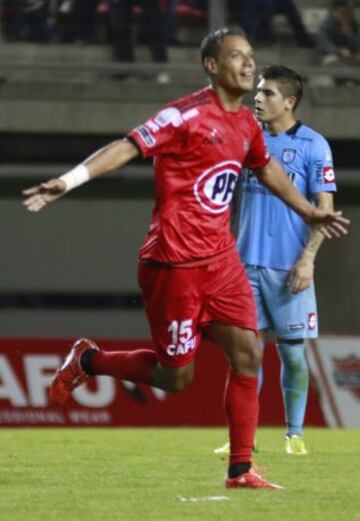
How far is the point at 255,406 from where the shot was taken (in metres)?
7.59

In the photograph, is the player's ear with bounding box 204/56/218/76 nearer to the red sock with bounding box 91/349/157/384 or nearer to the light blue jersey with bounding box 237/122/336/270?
the red sock with bounding box 91/349/157/384

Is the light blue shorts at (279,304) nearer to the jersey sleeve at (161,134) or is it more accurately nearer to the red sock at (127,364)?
the red sock at (127,364)

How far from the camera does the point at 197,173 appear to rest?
7484mm

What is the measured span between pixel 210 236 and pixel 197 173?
0.31 m

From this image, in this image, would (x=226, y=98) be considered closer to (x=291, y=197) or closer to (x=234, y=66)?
(x=234, y=66)

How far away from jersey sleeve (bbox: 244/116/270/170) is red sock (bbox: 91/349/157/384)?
1.07m

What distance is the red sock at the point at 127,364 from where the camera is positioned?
8.09m

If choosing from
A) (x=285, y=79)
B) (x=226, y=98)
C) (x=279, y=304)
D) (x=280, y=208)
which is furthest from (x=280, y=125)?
(x=226, y=98)

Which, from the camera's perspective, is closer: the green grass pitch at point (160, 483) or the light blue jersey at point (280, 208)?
the green grass pitch at point (160, 483)

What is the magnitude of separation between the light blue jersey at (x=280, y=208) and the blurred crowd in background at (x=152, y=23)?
8.35m

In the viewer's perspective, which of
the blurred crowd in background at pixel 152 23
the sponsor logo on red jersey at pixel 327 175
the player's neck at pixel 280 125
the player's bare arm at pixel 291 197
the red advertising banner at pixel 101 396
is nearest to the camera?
the player's bare arm at pixel 291 197

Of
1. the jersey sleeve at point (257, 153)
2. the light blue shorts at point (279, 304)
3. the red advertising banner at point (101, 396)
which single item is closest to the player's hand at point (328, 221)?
the jersey sleeve at point (257, 153)

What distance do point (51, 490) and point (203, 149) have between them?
66.7 inches

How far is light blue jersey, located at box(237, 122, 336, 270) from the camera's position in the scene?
9.93 meters
